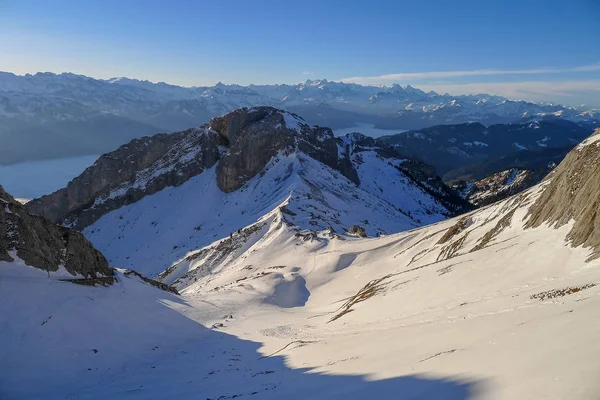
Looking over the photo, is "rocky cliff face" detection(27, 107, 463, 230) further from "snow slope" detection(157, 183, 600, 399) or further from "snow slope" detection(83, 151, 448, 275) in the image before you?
"snow slope" detection(157, 183, 600, 399)

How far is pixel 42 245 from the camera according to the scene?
1061 inches

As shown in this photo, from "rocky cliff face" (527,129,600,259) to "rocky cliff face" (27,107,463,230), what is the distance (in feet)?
250

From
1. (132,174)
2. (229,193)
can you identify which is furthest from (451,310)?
(132,174)

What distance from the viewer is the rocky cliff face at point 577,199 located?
20.9 meters

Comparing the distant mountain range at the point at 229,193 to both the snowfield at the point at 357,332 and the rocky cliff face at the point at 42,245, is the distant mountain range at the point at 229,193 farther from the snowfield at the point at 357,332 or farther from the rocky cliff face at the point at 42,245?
the rocky cliff face at the point at 42,245

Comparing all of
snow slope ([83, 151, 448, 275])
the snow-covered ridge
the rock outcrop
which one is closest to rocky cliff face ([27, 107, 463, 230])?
the rock outcrop

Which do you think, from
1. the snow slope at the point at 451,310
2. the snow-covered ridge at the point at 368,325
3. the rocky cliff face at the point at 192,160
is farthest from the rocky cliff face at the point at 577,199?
the rocky cliff face at the point at 192,160

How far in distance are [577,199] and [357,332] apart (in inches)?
625

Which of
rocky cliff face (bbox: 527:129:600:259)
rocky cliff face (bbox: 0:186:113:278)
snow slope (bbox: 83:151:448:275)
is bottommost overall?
snow slope (bbox: 83:151:448:275)

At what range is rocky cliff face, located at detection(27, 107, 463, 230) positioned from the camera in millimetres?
103875

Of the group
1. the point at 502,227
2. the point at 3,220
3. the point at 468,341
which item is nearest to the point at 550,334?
the point at 468,341

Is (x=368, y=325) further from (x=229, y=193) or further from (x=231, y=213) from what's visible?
(x=229, y=193)

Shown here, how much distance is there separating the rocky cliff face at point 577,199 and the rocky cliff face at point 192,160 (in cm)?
7628

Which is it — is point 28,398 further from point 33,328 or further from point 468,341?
point 468,341
